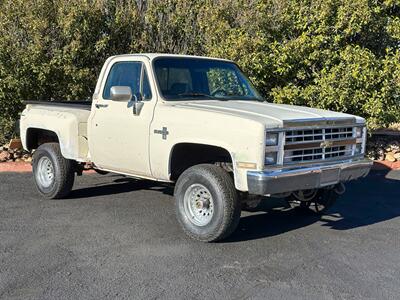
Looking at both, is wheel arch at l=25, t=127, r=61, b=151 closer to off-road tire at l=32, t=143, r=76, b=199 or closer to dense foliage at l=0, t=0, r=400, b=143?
off-road tire at l=32, t=143, r=76, b=199

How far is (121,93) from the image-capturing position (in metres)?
6.14

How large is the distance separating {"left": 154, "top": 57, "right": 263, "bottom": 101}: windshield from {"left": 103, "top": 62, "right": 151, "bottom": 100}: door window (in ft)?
0.63

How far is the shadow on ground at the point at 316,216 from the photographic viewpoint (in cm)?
645

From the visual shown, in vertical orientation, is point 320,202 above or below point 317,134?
below

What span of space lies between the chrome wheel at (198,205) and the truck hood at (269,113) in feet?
2.86

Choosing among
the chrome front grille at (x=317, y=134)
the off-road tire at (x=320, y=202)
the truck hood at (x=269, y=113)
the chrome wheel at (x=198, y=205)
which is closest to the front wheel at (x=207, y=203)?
the chrome wheel at (x=198, y=205)

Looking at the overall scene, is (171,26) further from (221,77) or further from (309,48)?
(221,77)

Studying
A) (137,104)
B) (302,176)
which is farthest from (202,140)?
(137,104)

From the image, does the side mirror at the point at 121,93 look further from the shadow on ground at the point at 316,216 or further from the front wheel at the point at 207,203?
the shadow on ground at the point at 316,216

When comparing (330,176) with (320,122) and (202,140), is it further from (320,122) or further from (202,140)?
(202,140)

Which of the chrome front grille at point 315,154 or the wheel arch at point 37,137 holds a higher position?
the chrome front grille at point 315,154

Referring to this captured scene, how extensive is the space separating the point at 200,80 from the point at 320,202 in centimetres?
219

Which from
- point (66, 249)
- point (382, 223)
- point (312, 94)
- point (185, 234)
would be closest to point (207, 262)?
point (185, 234)

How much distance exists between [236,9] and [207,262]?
752cm
